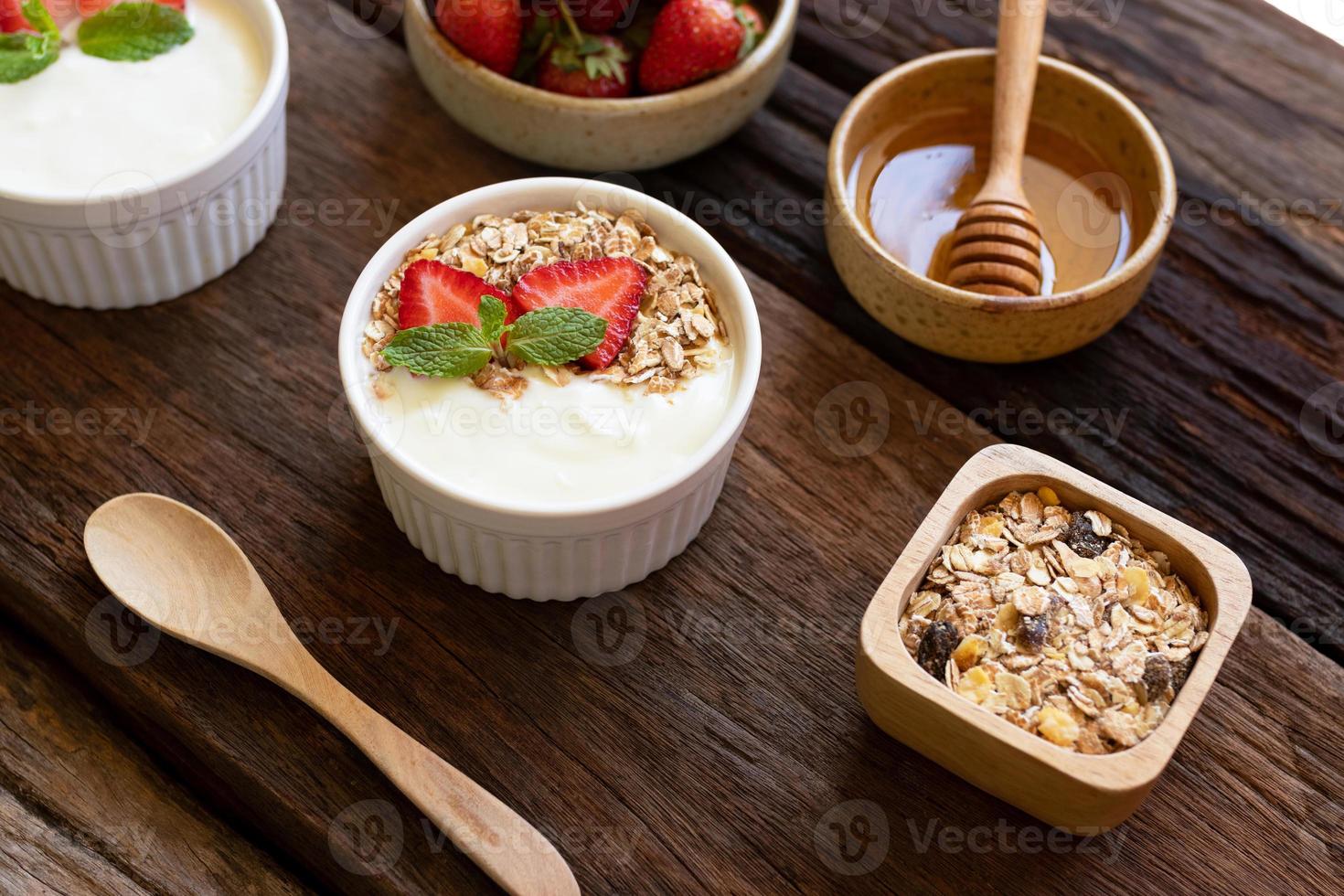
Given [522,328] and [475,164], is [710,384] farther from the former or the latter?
[475,164]

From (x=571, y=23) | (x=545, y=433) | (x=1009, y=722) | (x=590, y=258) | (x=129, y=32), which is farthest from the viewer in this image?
(x=571, y=23)

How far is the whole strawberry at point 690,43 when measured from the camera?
1663 millimetres

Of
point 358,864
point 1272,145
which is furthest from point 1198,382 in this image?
point 358,864

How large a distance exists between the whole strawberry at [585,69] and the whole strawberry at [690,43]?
0.04 metres

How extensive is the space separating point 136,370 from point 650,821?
32.8 inches

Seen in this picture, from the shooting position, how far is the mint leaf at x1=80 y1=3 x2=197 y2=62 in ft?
5.16

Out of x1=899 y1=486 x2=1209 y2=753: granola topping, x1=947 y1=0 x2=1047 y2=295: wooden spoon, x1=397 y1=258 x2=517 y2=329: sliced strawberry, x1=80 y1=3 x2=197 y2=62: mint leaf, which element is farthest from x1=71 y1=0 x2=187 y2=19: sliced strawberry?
x1=899 y1=486 x2=1209 y2=753: granola topping

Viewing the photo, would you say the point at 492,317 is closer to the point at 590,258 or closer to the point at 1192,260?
the point at 590,258

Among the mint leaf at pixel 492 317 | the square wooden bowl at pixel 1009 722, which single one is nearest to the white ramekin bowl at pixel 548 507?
the mint leaf at pixel 492 317

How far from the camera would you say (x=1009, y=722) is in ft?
4.01

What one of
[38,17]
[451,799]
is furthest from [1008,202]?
[38,17]

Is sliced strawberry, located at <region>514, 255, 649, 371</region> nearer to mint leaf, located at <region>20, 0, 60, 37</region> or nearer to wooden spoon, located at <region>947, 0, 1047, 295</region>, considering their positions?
wooden spoon, located at <region>947, 0, 1047, 295</region>

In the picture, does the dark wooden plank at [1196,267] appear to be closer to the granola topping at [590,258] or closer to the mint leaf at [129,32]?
the granola topping at [590,258]

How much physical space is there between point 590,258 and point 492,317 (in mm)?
161
